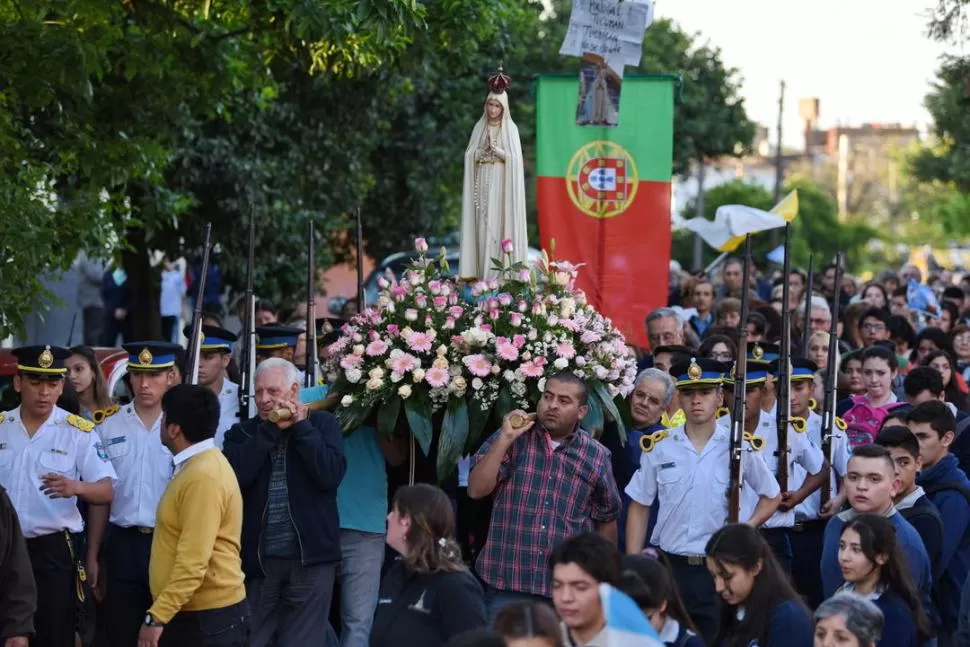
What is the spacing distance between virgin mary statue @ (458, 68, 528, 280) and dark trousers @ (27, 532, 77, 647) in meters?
2.90

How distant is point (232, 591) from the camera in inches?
312

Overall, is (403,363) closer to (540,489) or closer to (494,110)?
(540,489)

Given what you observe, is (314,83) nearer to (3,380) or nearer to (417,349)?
(3,380)

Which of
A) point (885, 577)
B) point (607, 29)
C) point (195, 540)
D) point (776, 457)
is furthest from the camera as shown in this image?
point (607, 29)

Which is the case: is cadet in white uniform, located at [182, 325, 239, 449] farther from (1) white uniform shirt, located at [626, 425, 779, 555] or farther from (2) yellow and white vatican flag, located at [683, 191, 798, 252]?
(2) yellow and white vatican flag, located at [683, 191, 798, 252]

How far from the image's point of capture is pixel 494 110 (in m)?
10.4

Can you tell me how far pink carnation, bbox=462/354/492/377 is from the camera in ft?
29.8

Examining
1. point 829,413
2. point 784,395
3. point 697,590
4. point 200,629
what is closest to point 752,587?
point 697,590

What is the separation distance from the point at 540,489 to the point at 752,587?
1.94 meters

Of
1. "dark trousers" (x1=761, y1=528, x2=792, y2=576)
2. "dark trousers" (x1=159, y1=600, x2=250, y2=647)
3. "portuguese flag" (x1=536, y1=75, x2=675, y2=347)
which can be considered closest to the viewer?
"dark trousers" (x1=159, y1=600, x2=250, y2=647)

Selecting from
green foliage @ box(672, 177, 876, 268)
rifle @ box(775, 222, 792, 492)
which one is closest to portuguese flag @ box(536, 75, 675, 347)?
rifle @ box(775, 222, 792, 492)

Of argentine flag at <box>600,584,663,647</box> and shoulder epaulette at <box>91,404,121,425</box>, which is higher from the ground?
shoulder epaulette at <box>91,404,121,425</box>

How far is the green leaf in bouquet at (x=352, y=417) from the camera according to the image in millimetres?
9234

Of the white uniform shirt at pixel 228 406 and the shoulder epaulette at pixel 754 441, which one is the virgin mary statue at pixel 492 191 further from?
the shoulder epaulette at pixel 754 441
